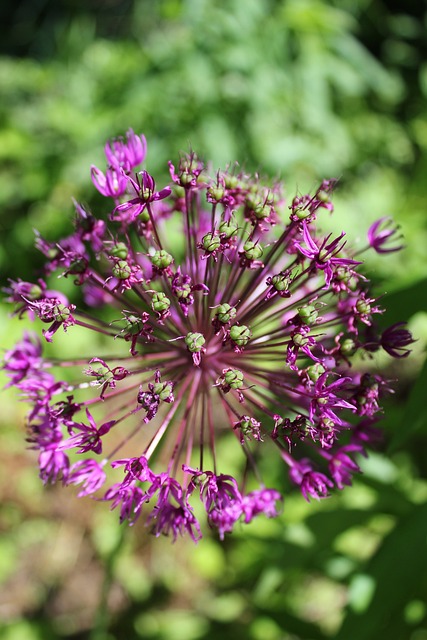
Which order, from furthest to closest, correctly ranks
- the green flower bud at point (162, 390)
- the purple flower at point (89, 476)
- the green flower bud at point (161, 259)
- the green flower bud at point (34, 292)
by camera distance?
1. the green flower bud at point (34, 292)
2. the purple flower at point (89, 476)
3. the green flower bud at point (161, 259)
4. the green flower bud at point (162, 390)

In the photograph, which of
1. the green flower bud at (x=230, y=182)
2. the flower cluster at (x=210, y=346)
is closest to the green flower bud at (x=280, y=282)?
the flower cluster at (x=210, y=346)

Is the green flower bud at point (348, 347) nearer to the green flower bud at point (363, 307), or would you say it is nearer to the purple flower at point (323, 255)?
the green flower bud at point (363, 307)

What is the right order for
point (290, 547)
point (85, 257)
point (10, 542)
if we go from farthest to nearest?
1. point (10, 542)
2. point (290, 547)
3. point (85, 257)

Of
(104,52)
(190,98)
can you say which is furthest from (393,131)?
(104,52)

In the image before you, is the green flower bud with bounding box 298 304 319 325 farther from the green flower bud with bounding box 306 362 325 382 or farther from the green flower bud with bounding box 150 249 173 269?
the green flower bud with bounding box 150 249 173 269

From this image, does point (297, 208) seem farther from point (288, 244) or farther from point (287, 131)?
point (287, 131)

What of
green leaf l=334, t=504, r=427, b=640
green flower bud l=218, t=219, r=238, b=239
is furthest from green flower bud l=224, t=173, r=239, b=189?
green leaf l=334, t=504, r=427, b=640

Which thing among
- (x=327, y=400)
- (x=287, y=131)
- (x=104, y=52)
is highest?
(x=104, y=52)
